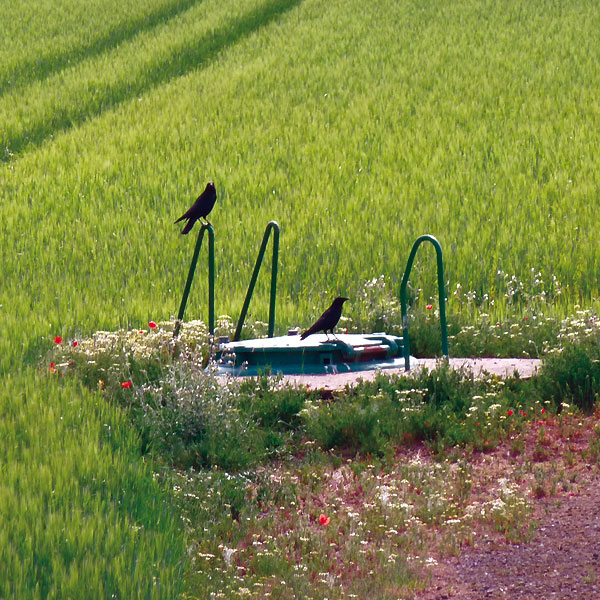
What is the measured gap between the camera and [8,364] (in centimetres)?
791

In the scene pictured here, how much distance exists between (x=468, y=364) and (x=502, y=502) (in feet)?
7.37

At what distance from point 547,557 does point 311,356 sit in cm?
363

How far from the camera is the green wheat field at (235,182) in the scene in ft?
17.2

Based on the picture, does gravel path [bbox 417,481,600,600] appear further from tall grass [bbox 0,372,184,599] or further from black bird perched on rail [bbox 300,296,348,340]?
black bird perched on rail [bbox 300,296,348,340]

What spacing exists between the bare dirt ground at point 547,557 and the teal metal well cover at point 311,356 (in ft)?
7.46

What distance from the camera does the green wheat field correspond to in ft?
17.2

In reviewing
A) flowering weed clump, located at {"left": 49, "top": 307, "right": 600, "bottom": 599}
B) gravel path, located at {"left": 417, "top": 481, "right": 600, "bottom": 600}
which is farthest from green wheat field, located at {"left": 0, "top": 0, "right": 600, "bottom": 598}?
gravel path, located at {"left": 417, "top": 481, "right": 600, "bottom": 600}

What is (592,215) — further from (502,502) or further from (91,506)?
(91,506)

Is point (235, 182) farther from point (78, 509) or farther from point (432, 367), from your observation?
point (78, 509)

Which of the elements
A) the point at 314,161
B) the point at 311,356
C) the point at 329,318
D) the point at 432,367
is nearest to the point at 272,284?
the point at 311,356

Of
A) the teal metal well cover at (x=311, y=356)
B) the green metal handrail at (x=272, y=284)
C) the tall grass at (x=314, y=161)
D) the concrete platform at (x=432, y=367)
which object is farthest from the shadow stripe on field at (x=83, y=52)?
the concrete platform at (x=432, y=367)

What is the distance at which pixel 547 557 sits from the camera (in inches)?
198

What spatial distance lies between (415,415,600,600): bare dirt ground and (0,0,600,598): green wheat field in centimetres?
137

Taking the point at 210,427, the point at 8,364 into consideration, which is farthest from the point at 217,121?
the point at 210,427
